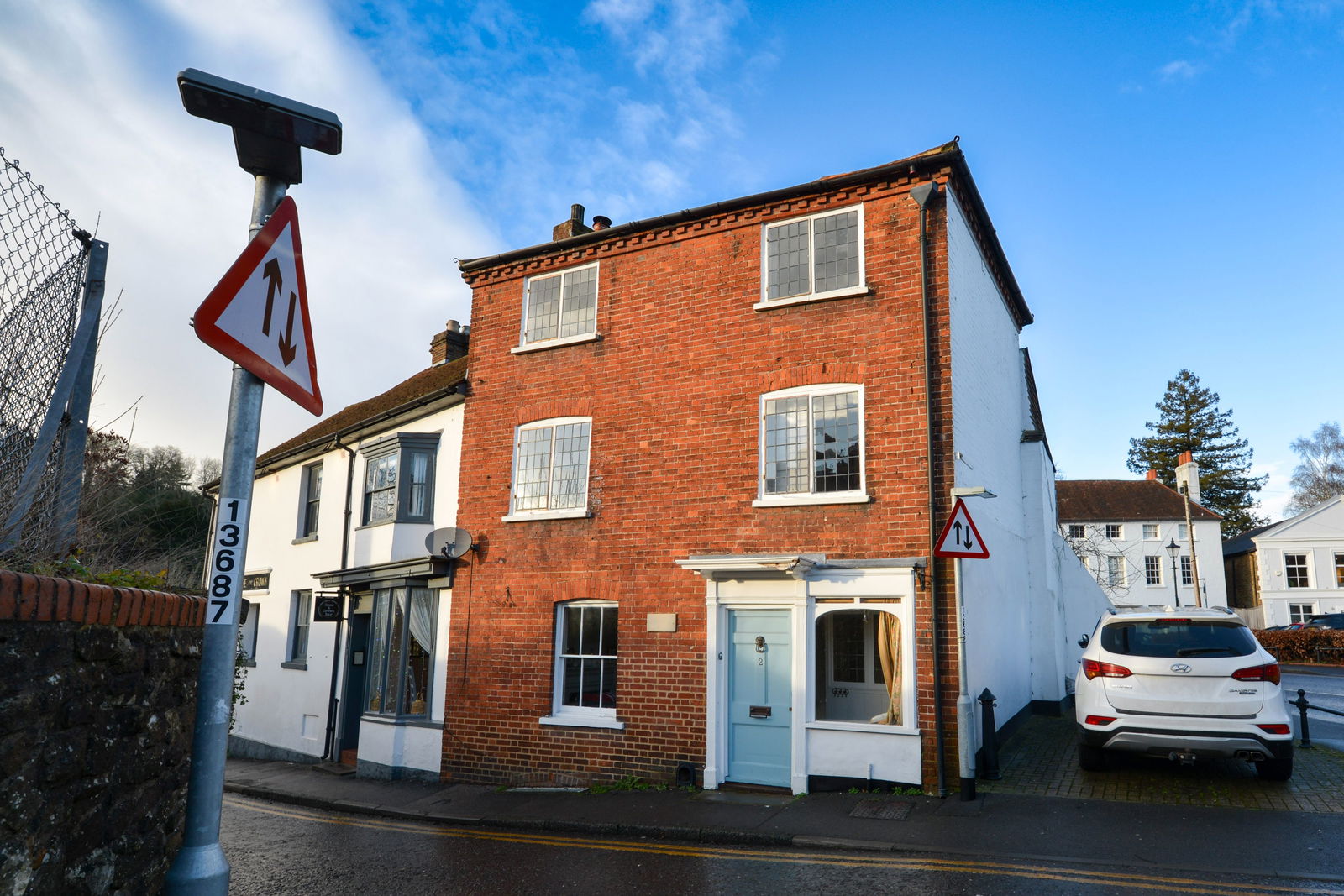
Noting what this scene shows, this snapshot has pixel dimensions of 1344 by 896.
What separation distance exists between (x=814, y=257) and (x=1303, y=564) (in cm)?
5028

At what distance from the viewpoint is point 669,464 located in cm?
1309

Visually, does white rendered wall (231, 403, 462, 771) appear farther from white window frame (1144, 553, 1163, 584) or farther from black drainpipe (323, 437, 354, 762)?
white window frame (1144, 553, 1163, 584)

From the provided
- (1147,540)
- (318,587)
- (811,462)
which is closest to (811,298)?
(811,462)

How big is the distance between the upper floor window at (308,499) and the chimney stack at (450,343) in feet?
15.6

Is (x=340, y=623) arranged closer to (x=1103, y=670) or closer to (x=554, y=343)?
(x=554, y=343)

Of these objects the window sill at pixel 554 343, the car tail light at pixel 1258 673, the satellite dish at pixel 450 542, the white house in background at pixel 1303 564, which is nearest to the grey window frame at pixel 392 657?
the satellite dish at pixel 450 542

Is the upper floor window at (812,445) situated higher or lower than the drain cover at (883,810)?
higher

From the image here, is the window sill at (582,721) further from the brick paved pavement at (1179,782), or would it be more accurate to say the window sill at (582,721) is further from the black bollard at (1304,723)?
the black bollard at (1304,723)

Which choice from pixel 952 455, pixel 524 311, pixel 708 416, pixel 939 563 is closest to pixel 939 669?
pixel 939 563

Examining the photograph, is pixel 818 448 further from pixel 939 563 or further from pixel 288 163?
pixel 288 163

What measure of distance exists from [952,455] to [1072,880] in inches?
215

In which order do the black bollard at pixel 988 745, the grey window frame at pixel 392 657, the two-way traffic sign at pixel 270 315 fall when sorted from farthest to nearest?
the grey window frame at pixel 392 657 → the black bollard at pixel 988 745 → the two-way traffic sign at pixel 270 315

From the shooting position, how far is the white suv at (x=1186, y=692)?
9.06m

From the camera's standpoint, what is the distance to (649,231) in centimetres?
1410
